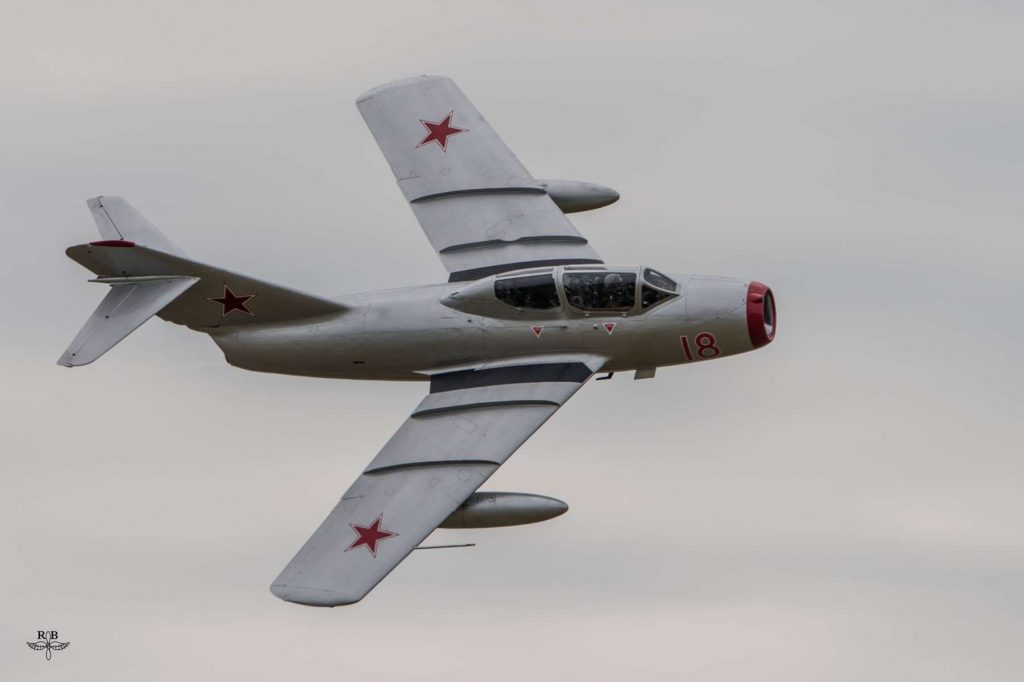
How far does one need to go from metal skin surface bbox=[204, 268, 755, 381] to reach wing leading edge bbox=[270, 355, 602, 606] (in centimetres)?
40

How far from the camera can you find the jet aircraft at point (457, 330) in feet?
139

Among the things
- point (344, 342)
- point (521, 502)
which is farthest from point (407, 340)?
point (521, 502)

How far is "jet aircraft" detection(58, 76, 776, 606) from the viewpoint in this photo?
4247 centimetres

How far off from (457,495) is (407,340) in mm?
3706

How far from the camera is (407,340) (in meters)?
44.6

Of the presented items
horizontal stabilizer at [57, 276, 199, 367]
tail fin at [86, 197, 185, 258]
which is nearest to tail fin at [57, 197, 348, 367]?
horizontal stabilizer at [57, 276, 199, 367]

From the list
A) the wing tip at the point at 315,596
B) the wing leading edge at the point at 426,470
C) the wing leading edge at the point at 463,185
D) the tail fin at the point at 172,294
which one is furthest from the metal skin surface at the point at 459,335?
the wing tip at the point at 315,596

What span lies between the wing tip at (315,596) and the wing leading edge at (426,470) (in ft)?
0.05

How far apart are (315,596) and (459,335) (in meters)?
6.12

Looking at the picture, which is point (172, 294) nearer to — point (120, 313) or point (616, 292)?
point (120, 313)

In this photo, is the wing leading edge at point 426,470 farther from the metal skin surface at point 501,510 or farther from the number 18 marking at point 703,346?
the number 18 marking at point 703,346

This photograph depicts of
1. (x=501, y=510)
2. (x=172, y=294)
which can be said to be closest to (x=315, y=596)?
(x=501, y=510)

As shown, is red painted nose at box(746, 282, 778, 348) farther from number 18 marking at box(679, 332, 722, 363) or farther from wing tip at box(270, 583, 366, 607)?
wing tip at box(270, 583, 366, 607)

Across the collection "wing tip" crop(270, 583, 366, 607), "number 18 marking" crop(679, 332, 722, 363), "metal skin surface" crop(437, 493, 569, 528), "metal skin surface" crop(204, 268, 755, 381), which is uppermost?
"metal skin surface" crop(204, 268, 755, 381)
